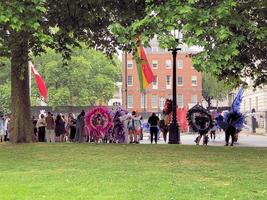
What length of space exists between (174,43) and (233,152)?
7.03 meters

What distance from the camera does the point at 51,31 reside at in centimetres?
2080

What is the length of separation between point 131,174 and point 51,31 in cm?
999

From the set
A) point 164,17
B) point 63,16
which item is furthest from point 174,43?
point 63,16

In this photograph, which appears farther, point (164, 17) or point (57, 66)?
point (57, 66)

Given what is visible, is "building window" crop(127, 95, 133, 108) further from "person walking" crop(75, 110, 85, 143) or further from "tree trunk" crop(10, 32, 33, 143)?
"tree trunk" crop(10, 32, 33, 143)

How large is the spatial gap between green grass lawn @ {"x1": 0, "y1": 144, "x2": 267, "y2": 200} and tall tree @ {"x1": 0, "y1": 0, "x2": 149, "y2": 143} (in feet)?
11.7

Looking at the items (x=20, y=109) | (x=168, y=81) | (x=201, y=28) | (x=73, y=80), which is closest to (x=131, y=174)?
(x=201, y=28)

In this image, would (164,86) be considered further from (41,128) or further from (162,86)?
→ (41,128)

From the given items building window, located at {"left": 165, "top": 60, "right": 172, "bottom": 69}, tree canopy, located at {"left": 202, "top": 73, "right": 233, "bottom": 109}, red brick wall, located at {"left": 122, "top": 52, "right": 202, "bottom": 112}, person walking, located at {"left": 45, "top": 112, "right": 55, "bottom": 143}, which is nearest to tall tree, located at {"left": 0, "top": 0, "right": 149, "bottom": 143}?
person walking, located at {"left": 45, "top": 112, "right": 55, "bottom": 143}

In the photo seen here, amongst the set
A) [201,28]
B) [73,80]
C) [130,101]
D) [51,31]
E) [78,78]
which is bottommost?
[201,28]

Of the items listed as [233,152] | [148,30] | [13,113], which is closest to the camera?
[148,30]

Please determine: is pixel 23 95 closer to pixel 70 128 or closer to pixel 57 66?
pixel 70 128

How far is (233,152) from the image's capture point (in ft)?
58.9

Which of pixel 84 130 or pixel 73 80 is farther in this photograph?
pixel 73 80
